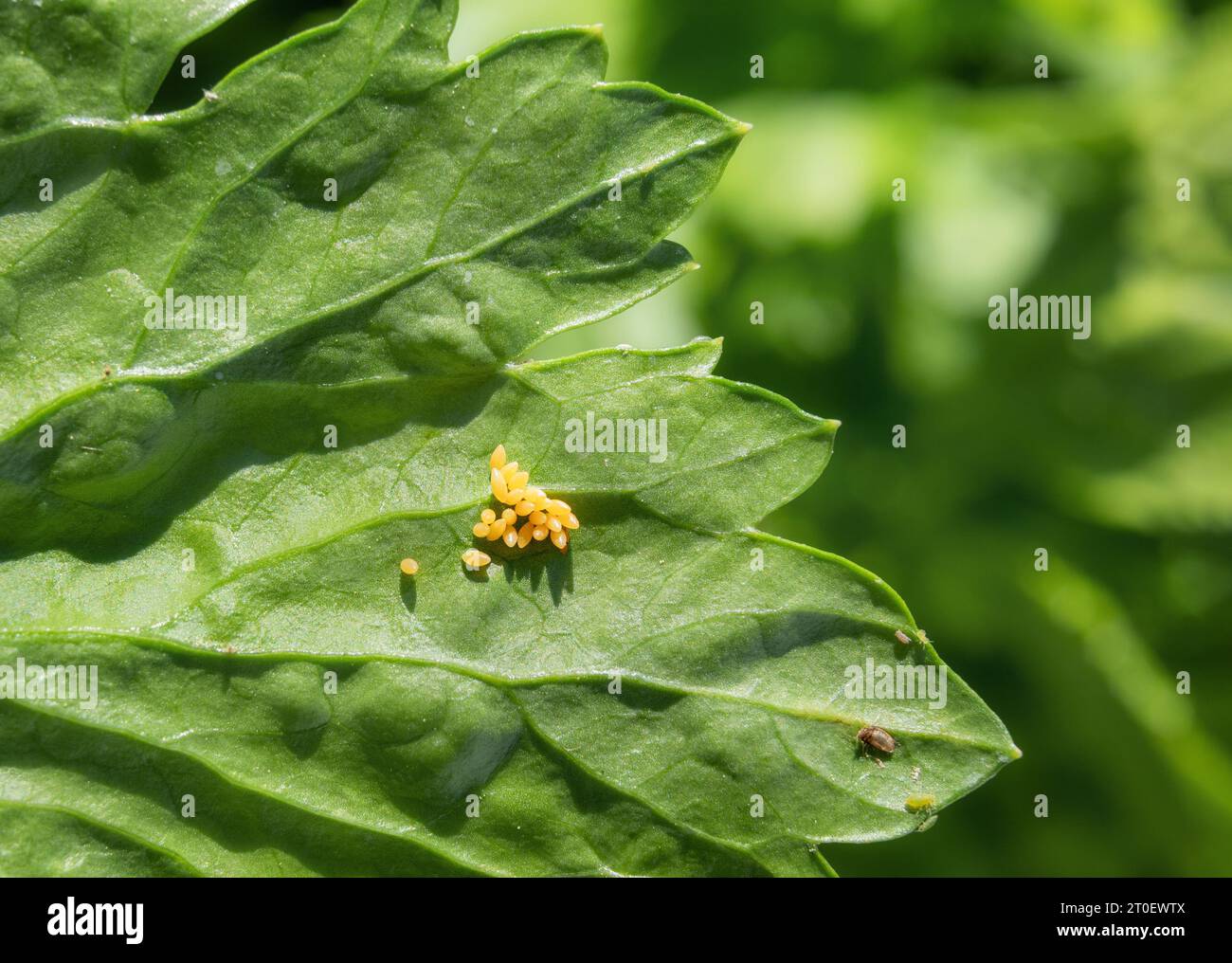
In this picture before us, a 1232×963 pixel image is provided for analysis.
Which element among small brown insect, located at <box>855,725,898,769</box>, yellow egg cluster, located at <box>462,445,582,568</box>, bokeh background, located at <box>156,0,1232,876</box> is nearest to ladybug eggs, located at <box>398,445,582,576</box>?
yellow egg cluster, located at <box>462,445,582,568</box>

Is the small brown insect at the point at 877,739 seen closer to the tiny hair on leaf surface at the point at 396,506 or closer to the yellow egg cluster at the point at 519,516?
the tiny hair on leaf surface at the point at 396,506

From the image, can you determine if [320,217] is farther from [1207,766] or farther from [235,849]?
[1207,766]

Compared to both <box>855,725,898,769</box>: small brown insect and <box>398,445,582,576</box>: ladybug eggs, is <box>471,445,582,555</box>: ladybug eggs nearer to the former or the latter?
<box>398,445,582,576</box>: ladybug eggs

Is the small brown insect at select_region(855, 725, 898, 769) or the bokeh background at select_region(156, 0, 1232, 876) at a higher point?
the bokeh background at select_region(156, 0, 1232, 876)

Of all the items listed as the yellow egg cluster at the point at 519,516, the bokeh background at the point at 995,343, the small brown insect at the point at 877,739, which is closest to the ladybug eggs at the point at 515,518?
the yellow egg cluster at the point at 519,516

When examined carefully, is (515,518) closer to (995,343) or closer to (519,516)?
(519,516)

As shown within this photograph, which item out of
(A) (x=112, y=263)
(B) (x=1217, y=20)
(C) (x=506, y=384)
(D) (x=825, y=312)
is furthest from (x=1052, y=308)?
(A) (x=112, y=263)

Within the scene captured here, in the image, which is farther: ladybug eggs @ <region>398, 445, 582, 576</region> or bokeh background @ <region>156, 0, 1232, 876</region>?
bokeh background @ <region>156, 0, 1232, 876</region>
